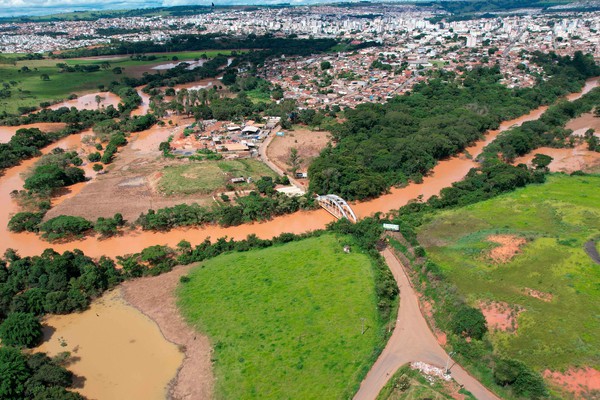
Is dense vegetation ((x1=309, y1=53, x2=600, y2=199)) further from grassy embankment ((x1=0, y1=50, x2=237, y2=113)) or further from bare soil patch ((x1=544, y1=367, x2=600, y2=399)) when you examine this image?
grassy embankment ((x1=0, y1=50, x2=237, y2=113))

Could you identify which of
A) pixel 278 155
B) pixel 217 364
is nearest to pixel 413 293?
pixel 217 364

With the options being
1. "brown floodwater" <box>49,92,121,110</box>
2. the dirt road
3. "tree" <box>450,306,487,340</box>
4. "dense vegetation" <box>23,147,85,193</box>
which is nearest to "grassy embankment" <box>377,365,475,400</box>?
"tree" <box>450,306,487,340</box>

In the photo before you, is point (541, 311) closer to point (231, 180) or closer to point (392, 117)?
point (231, 180)

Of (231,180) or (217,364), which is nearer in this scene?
(217,364)

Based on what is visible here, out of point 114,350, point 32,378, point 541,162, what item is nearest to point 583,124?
point 541,162

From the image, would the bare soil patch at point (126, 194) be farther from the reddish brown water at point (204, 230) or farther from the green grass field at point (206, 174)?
the reddish brown water at point (204, 230)

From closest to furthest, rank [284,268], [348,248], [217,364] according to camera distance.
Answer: [217,364], [284,268], [348,248]
